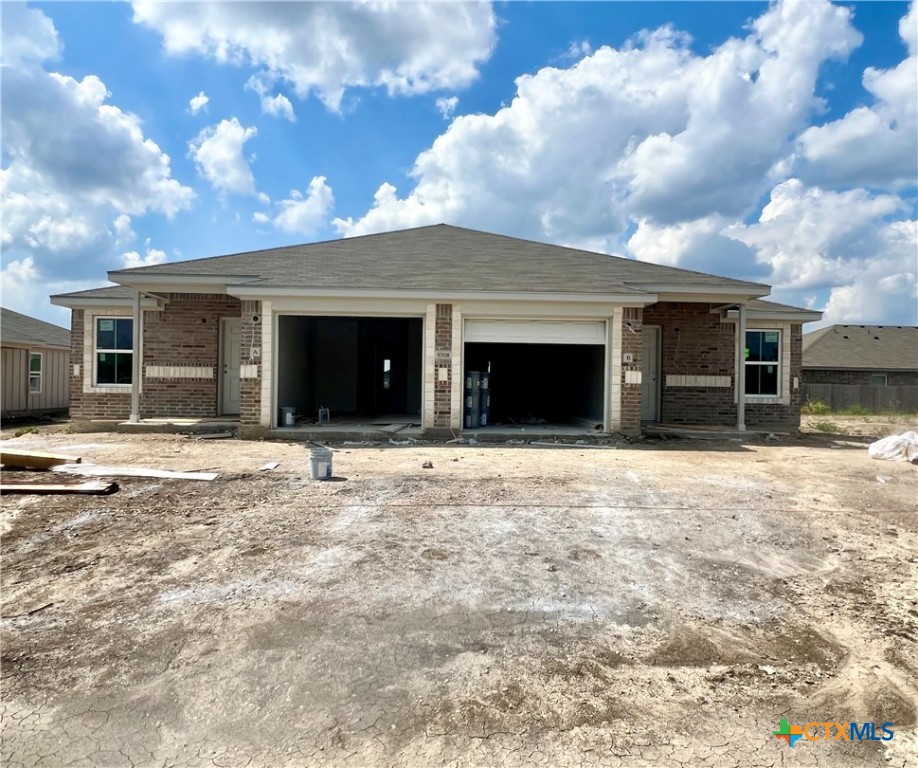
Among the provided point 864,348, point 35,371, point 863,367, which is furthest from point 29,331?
point 864,348

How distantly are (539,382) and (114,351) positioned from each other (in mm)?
13240

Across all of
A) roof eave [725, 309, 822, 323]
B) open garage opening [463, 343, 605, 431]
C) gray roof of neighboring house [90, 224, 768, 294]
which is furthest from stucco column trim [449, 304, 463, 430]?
roof eave [725, 309, 822, 323]

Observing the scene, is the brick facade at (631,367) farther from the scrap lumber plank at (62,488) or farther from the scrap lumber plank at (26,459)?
the scrap lumber plank at (26,459)

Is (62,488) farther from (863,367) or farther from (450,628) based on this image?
(863,367)

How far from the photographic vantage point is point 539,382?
65.9 ft

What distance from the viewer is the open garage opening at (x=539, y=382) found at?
51.2 ft

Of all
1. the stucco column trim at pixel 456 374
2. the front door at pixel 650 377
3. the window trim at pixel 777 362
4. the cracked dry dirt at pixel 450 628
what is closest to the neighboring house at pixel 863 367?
the window trim at pixel 777 362

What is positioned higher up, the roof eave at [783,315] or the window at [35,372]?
the roof eave at [783,315]

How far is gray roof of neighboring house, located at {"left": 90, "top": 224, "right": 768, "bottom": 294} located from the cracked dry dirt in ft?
22.3

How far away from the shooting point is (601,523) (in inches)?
233

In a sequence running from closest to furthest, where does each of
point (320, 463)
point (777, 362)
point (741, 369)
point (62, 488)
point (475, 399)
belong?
point (62, 488) < point (320, 463) < point (475, 399) < point (741, 369) < point (777, 362)

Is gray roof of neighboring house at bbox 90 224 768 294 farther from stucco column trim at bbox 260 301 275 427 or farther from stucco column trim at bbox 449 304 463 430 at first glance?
stucco column trim at bbox 449 304 463 430

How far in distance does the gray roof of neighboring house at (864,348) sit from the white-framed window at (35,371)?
36211 mm

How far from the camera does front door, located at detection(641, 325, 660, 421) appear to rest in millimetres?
15703
